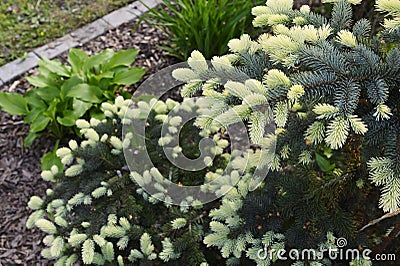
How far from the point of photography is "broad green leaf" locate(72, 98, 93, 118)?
8.67 feet

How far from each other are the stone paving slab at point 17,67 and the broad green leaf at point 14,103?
0.43 m

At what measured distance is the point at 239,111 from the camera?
111cm

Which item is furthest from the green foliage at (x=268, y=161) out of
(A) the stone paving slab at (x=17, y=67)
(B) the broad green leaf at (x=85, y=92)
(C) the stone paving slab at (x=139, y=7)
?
(C) the stone paving slab at (x=139, y=7)

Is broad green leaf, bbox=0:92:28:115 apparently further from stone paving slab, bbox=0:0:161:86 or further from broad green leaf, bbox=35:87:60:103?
stone paving slab, bbox=0:0:161:86

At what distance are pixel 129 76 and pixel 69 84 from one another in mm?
362

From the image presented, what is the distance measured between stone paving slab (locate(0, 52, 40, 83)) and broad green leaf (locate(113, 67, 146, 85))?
2.51 feet

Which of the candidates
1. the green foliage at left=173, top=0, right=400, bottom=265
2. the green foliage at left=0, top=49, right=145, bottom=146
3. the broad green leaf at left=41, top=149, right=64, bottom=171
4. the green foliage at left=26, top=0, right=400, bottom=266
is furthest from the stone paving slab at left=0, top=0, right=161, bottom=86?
the green foliage at left=173, top=0, right=400, bottom=265

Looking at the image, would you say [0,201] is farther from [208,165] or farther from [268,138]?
[268,138]

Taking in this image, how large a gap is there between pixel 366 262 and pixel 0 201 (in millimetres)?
2022

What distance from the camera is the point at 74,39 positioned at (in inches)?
133

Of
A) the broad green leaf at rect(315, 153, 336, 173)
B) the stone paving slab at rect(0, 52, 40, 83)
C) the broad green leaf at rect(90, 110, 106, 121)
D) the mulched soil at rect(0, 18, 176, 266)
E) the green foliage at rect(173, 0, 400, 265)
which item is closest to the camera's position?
the green foliage at rect(173, 0, 400, 265)

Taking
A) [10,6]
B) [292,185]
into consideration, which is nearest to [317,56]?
[292,185]

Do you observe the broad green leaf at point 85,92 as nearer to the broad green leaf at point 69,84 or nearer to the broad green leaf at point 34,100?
the broad green leaf at point 69,84

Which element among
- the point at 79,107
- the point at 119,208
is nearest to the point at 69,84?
the point at 79,107
